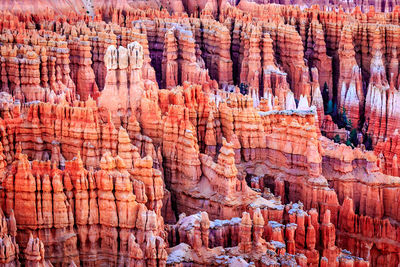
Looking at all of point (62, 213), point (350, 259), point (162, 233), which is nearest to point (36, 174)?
point (62, 213)

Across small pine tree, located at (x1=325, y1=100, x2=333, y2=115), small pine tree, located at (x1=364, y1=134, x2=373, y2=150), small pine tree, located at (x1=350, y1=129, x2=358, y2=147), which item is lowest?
small pine tree, located at (x1=364, y1=134, x2=373, y2=150)

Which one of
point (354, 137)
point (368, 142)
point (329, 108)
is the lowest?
point (368, 142)

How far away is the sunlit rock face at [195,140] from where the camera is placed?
31547 millimetres

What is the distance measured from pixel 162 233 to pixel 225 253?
6.49ft

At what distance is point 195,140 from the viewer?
3944 cm

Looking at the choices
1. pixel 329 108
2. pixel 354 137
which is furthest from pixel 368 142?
pixel 329 108

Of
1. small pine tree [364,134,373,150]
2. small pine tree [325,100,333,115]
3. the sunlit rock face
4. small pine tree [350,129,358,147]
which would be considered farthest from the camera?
small pine tree [325,100,333,115]

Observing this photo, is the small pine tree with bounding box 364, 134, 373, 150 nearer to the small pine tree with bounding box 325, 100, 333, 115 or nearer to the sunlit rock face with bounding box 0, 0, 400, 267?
the sunlit rock face with bounding box 0, 0, 400, 267

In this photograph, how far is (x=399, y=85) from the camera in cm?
5903

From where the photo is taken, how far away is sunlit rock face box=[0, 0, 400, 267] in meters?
31.5

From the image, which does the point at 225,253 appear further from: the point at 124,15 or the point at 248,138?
the point at 124,15

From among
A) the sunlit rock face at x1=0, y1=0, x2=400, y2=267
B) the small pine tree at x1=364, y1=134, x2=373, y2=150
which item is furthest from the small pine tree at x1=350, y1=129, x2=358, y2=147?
the small pine tree at x1=364, y1=134, x2=373, y2=150

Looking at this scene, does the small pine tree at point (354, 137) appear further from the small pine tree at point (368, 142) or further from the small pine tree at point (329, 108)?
the small pine tree at point (329, 108)

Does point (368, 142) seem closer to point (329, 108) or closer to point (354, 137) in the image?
point (354, 137)
